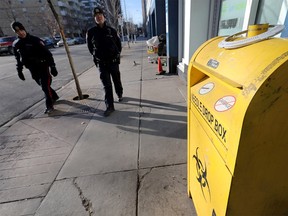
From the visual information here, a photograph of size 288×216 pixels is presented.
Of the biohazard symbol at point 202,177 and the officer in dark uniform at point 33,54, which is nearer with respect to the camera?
the biohazard symbol at point 202,177

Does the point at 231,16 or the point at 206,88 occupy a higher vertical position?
the point at 231,16

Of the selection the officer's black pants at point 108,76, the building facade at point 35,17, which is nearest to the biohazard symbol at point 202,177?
the officer's black pants at point 108,76

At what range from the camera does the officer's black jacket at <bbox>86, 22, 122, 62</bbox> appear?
3.58 metres

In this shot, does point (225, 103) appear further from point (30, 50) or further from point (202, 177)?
point (30, 50)

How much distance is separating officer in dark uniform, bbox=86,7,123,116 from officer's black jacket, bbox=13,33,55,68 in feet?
3.57

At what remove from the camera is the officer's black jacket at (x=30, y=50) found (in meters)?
3.83

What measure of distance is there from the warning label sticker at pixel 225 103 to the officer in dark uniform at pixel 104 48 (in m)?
3.08

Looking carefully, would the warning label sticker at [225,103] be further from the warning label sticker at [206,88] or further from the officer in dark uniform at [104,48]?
the officer in dark uniform at [104,48]

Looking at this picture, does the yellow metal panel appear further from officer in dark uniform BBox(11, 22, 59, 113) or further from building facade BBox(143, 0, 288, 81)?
officer in dark uniform BBox(11, 22, 59, 113)

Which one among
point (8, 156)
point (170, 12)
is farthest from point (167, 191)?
point (170, 12)

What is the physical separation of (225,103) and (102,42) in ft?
10.3

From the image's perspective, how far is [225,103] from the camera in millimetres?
979

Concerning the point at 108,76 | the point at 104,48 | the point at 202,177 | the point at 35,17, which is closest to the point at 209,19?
the point at 104,48

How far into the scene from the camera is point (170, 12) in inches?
236
